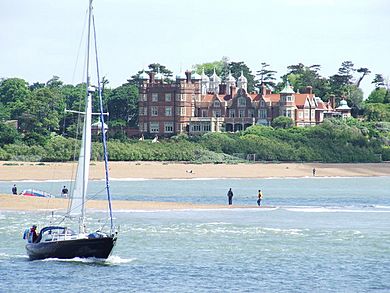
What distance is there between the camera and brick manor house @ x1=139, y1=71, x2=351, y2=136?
167125mm

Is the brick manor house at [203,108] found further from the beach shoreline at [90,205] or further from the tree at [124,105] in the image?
the beach shoreline at [90,205]

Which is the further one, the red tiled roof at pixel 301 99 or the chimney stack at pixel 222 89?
the chimney stack at pixel 222 89

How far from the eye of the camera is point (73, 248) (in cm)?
4688

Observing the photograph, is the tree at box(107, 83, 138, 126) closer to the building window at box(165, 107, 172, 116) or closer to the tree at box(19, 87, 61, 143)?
the building window at box(165, 107, 172, 116)

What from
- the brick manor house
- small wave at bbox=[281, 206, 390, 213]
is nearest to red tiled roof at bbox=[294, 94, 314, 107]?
the brick manor house

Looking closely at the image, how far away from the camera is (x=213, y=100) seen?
170 m

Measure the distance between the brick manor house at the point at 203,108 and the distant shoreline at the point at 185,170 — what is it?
72.3 feet

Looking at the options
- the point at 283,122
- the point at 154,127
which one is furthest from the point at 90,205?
the point at 154,127

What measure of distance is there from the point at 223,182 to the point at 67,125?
53366 millimetres

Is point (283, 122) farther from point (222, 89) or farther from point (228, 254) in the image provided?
point (228, 254)

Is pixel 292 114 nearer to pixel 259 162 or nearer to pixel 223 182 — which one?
pixel 259 162

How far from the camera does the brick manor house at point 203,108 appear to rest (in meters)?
167

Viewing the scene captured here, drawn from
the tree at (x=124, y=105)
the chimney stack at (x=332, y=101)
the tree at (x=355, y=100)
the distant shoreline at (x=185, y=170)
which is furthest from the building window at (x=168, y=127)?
the tree at (x=355, y=100)

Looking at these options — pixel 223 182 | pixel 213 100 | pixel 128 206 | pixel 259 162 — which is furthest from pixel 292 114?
pixel 128 206
